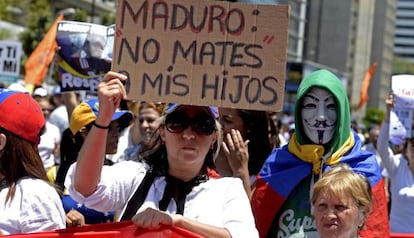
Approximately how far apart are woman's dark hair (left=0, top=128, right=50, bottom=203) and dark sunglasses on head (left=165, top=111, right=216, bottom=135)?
639 mm

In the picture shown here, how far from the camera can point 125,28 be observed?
11.1ft

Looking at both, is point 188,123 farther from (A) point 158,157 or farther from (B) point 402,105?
(B) point 402,105

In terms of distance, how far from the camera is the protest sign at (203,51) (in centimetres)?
338

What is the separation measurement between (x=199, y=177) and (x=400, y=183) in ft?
13.9

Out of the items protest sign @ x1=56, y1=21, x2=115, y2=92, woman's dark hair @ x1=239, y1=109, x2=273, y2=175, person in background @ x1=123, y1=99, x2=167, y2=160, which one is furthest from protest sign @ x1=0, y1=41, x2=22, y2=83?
woman's dark hair @ x1=239, y1=109, x2=273, y2=175

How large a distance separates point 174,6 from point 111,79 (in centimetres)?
39

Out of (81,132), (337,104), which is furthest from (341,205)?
(81,132)

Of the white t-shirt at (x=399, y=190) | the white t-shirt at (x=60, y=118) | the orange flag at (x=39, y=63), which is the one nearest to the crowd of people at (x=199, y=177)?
the white t-shirt at (x=399, y=190)

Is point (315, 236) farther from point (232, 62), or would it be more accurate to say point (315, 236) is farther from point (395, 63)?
point (395, 63)

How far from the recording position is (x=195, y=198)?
11.5ft

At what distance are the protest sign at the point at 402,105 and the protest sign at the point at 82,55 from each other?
89.4 inches

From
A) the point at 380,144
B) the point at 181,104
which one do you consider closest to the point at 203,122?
the point at 181,104

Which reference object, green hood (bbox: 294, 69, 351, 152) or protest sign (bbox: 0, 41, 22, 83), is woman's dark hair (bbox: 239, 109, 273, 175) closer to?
green hood (bbox: 294, 69, 351, 152)

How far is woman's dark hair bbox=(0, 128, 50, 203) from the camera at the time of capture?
3.76 m
